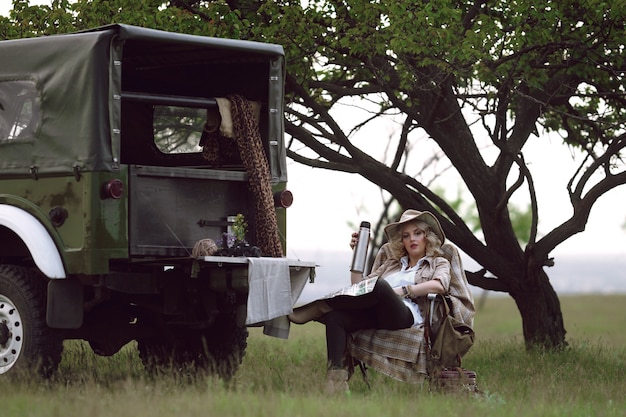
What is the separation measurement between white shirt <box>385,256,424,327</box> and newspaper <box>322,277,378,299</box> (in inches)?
13.8

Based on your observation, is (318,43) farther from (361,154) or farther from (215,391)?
(215,391)

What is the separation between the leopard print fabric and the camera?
9.59 m

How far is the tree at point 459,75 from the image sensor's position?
1222cm

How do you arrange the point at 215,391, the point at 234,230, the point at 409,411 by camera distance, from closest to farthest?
1. the point at 409,411
2. the point at 215,391
3. the point at 234,230

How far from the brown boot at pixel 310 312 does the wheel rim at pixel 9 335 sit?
6.74 feet

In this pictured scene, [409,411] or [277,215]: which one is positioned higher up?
[277,215]

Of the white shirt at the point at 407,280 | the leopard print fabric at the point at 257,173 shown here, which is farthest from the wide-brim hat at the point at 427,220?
the leopard print fabric at the point at 257,173

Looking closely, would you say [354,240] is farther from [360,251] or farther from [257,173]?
[257,173]

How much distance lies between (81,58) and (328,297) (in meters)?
2.52

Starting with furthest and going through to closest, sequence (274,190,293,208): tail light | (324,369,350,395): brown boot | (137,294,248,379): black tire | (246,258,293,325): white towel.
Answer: (137,294,248,379): black tire < (274,190,293,208): tail light < (246,258,293,325): white towel < (324,369,350,395): brown boot

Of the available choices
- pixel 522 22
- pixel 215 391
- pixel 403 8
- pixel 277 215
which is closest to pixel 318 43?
pixel 403 8

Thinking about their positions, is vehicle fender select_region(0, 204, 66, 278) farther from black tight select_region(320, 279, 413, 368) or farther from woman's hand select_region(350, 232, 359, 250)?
woman's hand select_region(350, 232, 359, 250)

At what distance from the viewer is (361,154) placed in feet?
45.9

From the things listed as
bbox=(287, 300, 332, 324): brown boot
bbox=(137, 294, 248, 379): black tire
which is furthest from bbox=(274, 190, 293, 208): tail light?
bbox=(287, 300, 332, 324): brown boot
